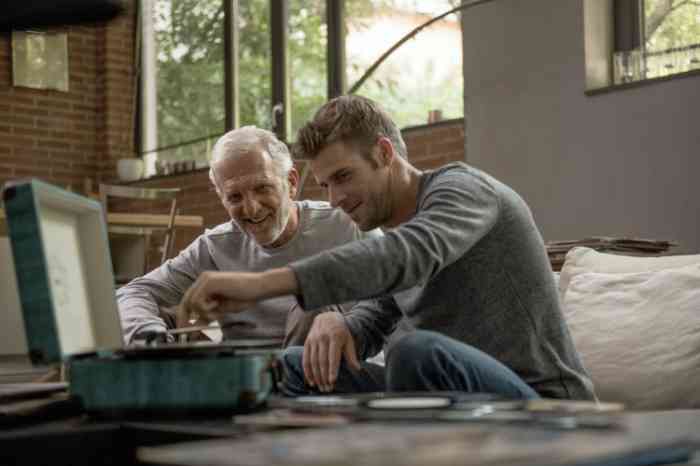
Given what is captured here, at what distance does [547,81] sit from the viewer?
5223 mm

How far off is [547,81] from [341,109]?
322cm

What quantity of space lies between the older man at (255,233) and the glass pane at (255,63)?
4643 millimetres

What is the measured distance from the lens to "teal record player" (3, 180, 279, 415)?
132 centimetres

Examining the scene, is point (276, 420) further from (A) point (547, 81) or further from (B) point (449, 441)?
(A) point (547, 81)

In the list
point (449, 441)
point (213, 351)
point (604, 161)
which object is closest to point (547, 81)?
point (604, 161)

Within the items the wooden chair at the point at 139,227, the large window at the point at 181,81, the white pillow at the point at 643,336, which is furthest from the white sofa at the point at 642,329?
the large window at the point at 181,81

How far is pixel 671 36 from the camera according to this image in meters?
4.96

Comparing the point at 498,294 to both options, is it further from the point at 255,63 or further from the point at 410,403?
the point at 255,63

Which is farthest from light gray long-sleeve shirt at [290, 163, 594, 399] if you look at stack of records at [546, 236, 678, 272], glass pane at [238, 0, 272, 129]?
glass pane at [238, 0, 272, 129]

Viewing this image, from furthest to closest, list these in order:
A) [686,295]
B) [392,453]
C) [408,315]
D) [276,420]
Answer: [686,295] < [408,315] < [276,420] < [392,453]

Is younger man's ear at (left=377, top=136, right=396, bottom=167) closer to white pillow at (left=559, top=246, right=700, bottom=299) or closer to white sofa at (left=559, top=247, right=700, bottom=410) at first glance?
white sofa at (left=559, top=247, right=700, bottom=410)

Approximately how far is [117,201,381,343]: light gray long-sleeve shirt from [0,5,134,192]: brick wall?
5.78 m

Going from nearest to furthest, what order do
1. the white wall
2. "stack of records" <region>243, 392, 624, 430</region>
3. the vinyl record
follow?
"stack of records" <region>243, 392, 624, 430</region>
the vinyl record
the white wall

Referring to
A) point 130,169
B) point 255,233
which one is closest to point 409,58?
point 130,169
